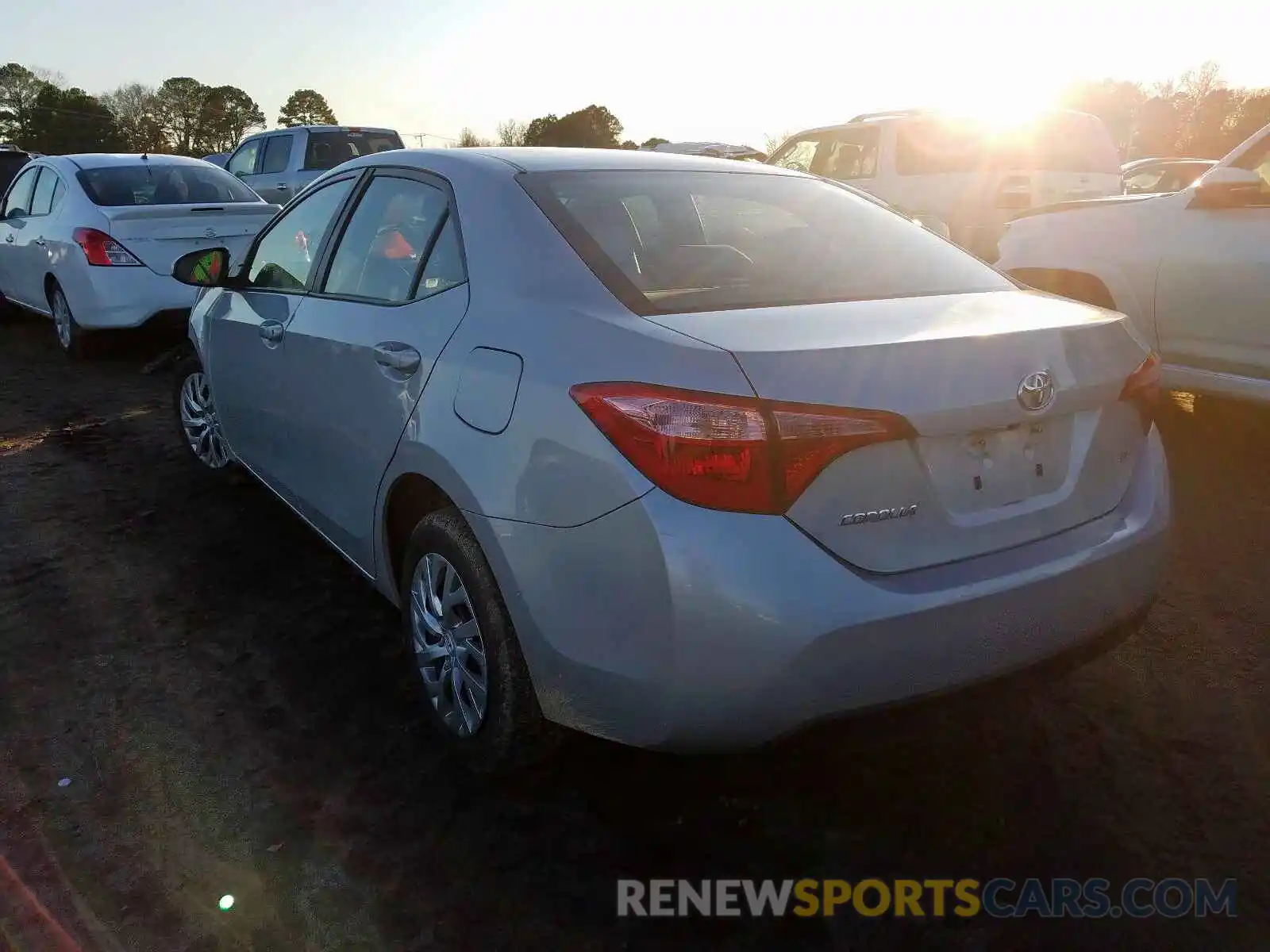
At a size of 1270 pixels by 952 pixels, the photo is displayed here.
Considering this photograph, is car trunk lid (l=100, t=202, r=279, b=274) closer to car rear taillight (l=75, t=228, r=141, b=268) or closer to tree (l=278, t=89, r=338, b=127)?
car rear taillight (l=75, t=228, r=141, b=268)

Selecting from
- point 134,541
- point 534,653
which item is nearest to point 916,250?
point 534,653

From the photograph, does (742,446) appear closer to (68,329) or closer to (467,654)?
(467,654)

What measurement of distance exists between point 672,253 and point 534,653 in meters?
1.14

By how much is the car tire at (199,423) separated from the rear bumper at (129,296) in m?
2.73

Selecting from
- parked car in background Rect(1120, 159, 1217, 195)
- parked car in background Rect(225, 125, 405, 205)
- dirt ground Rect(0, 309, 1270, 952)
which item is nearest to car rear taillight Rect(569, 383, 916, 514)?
dirt ground Rect(0, 309, 1270, 952)

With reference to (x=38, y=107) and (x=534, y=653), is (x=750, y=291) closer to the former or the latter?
(x=534, y=653)

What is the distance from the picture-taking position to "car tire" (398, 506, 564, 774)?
241cm

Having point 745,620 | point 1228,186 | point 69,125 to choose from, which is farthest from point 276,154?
point 69,125

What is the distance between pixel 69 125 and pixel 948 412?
258 feet

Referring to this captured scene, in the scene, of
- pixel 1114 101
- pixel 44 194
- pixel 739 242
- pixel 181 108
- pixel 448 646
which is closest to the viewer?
pixel 448 646

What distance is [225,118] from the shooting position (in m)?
83.4

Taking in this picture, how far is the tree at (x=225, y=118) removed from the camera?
257ft

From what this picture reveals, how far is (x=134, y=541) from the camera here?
4.38 meters

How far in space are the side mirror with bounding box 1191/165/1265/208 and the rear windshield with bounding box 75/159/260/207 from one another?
6856 millimetres
